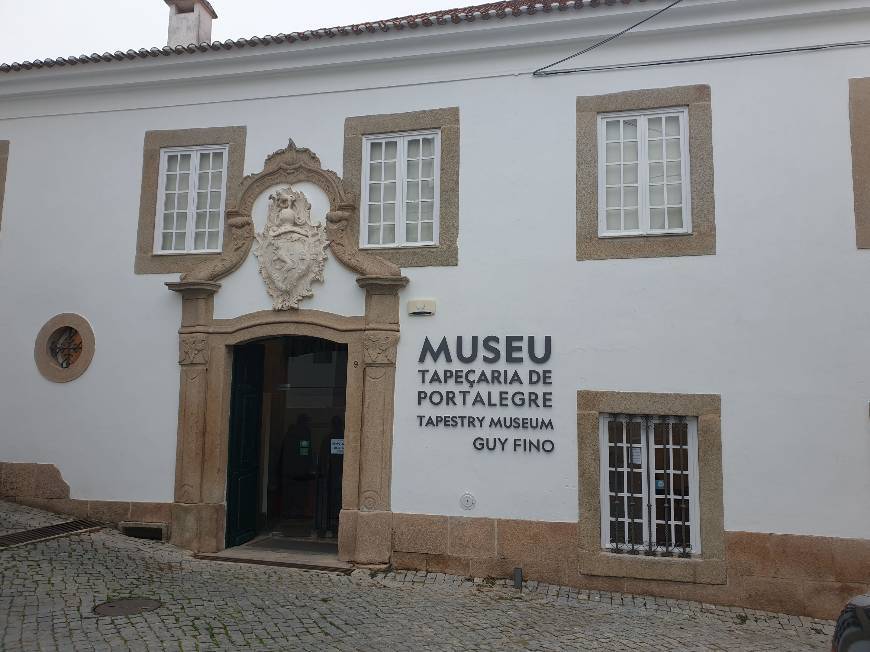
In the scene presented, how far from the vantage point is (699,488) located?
6.68 m

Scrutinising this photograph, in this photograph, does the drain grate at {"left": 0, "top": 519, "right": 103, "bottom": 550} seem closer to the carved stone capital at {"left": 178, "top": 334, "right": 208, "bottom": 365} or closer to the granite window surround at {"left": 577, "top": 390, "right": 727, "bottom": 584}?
the carved stone capital at {"left": 178, "top": 334, "right": 208, "bottom": 365}

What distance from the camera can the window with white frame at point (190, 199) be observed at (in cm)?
830

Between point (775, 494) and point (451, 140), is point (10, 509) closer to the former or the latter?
point (451, 140)

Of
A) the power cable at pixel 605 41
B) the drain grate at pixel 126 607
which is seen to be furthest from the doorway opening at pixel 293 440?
the power cable at pixel 605 41

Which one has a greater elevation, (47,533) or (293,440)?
(293,440)

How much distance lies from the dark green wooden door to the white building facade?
6 cm

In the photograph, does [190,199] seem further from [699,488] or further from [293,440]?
[699,488]

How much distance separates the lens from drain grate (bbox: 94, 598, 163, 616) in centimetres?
564

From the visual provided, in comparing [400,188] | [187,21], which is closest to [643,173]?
[400,188]

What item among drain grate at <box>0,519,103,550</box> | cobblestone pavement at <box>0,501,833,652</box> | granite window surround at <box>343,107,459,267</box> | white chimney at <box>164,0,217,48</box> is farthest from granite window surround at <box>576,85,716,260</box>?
drain grate at <box>0,519,103,550</box>

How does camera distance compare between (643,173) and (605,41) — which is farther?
(605,41)

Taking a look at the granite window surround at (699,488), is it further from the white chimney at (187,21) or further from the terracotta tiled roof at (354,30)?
the white chimney at (187,21)

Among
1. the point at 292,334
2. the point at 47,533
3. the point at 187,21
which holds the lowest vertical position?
the point at 47,533

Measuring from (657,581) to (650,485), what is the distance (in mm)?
907
